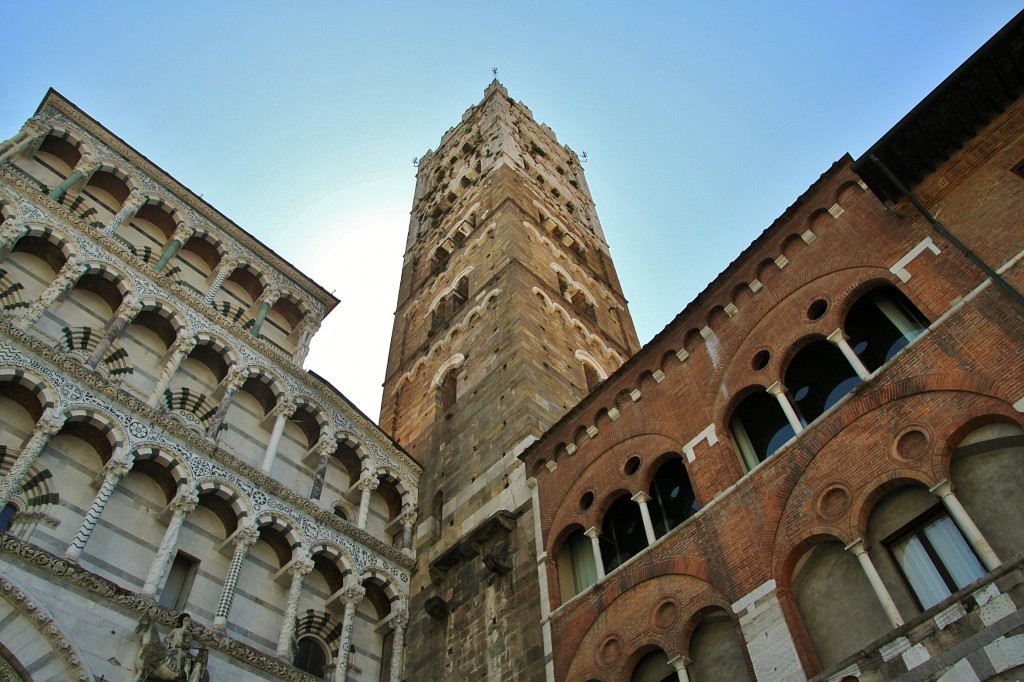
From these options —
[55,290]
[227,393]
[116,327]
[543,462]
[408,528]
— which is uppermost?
[55,290]

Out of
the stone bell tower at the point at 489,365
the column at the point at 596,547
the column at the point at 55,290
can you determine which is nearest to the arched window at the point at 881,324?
the column at the point at 596,547

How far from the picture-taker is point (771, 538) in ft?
31.8

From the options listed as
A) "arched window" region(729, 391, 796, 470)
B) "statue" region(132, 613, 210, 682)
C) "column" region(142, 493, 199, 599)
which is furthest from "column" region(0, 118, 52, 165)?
"arched window" region(729, 391, 796, 470)

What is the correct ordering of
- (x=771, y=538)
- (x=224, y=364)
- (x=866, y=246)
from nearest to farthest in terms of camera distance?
(x=771, y=538), (x=866, y=246), (x=224, y=364)

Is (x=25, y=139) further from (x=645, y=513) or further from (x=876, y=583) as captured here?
(x=876, y=583)

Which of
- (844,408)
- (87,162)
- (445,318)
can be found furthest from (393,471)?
(844,408)

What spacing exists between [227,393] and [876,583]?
1143cm

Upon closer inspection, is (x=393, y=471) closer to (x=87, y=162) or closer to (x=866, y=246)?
(x=87, y=162)

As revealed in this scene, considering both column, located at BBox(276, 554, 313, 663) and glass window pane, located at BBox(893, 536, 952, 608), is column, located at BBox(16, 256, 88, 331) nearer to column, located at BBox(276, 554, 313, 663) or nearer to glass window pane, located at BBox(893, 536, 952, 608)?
column, located at BBox(276, 554, 313, 663)

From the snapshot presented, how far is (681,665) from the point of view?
386 inches

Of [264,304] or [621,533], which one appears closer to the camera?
[621,533]

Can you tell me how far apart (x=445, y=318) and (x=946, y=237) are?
16110mm

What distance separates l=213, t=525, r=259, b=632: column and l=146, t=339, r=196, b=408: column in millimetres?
2609

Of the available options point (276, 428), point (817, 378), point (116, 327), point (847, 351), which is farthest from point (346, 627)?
point (847, 351)
